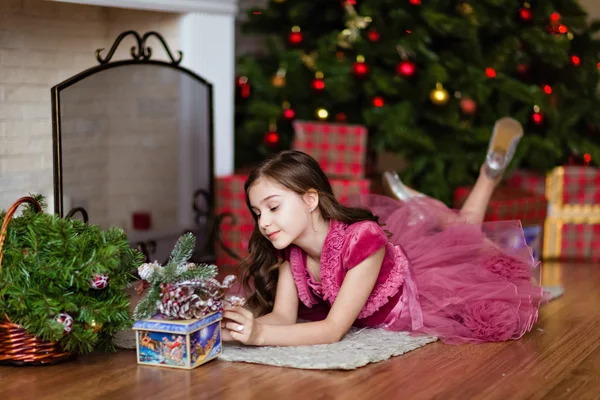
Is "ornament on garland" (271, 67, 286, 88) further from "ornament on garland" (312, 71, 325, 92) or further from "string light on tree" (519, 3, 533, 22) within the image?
"string light on tree" (519, 3, 533, 22)

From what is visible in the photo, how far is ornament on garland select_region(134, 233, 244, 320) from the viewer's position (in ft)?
6.91

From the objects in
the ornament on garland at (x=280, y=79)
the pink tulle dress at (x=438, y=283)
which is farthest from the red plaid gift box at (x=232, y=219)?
the pink tulle dress at (x=438, y=283)

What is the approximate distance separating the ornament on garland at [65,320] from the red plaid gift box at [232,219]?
5.09ft

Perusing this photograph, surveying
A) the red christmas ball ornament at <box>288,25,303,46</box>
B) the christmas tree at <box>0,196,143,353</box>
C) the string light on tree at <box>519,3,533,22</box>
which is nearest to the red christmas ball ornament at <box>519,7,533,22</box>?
the string light on tree at <box>519,3,533,22</box>

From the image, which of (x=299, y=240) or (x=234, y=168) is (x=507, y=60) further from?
(x=299, y=240)

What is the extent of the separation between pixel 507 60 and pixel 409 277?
160cm

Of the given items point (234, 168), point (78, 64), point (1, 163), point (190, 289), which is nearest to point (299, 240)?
point (190, 289)

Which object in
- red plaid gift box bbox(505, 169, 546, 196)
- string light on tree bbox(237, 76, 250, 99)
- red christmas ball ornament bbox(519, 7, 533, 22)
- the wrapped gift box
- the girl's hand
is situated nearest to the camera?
the wrapped gift box

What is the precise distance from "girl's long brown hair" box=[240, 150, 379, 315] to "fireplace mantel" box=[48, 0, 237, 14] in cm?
101

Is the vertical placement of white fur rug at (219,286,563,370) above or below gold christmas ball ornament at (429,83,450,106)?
below

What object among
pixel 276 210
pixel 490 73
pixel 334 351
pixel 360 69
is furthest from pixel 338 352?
pixel 490 73

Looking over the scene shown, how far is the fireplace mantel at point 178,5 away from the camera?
309cm

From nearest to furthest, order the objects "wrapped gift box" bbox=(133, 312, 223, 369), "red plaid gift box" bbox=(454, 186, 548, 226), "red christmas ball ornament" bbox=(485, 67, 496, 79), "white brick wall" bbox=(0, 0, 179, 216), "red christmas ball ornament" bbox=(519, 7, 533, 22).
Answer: "wrapped gift box" bbox=(133, 312, 223, 369), "white brick wall" bbox=(0, 0, 179, 216), "red plaid gift box" bbox=(454, 186, 548, 226), "red christmas ball ornament" bbox=(485, 67, 496, 79), "red christmas ball ornament" bbox=(519, 7, 533, 22)

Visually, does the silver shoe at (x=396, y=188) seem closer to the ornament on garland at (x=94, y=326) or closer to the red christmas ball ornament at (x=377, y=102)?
the red christmas ball ornament at (x=377, y=102)
